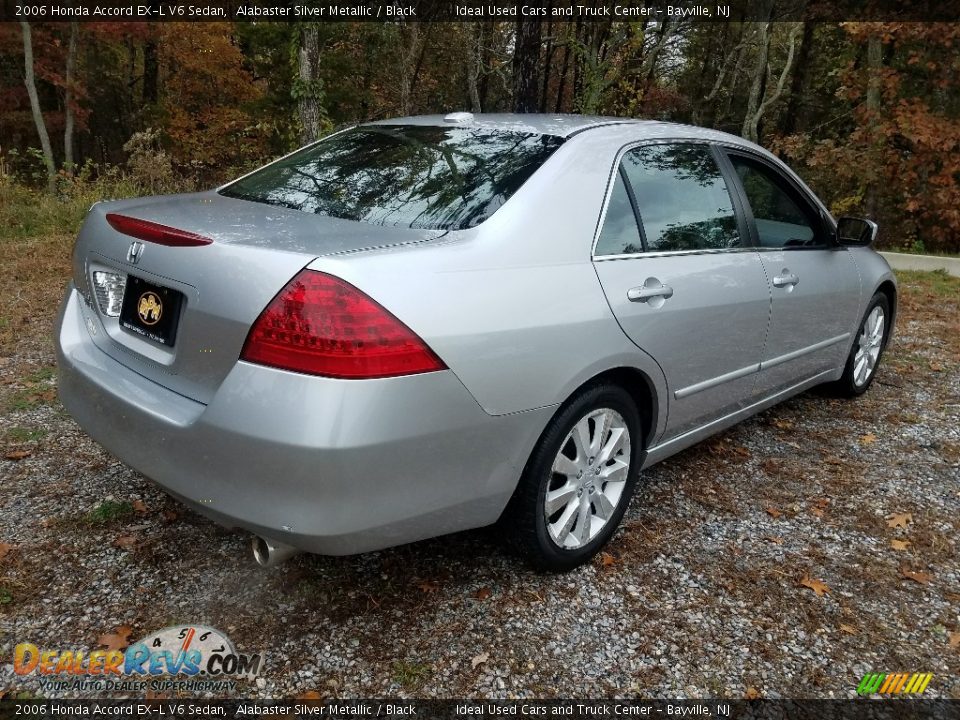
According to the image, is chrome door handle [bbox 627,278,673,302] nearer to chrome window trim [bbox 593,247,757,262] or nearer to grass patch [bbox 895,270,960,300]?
chrome window trim [bbox 593,247,757,262]

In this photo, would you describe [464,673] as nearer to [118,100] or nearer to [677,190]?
[677,190]

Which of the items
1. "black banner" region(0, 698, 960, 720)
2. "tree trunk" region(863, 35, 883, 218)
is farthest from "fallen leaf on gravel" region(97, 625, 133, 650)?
"tree trunk" region(863, 35, 883, 218)

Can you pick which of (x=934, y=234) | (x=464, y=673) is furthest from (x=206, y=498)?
(x=934, y=234)

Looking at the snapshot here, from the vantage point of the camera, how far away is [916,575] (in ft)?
9.37

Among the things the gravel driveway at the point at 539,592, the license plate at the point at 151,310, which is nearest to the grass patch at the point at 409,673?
the gravel driveway at the point at 539,592

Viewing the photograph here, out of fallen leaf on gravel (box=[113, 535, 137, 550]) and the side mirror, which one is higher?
the side mirror

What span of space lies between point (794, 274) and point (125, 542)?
326 cm

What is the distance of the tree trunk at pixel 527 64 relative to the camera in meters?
8.03

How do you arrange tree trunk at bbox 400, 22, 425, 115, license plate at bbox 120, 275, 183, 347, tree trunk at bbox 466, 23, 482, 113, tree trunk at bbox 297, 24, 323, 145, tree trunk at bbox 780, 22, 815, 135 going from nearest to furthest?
license plate at bbox 120, 275, 183, 347 < tree trunk at bbox 297, 24, 323, 145 < tree trunk at bbox 466, 23, 482, 113 < tree trunk at bbox 780, 22, 815, 135 < tree trunk at bbox 400, 22, 425, 115

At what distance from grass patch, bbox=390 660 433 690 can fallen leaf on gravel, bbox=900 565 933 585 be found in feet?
6.46

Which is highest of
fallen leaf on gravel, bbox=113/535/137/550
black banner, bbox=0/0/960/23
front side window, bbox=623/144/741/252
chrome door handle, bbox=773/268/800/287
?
black banner, bbox=0/0/960/23

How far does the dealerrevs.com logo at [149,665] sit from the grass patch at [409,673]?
0.40 meters

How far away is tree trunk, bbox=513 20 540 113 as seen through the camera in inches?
316

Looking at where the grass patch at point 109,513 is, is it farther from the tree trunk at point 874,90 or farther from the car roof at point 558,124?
the tree trunk at point 874,90
